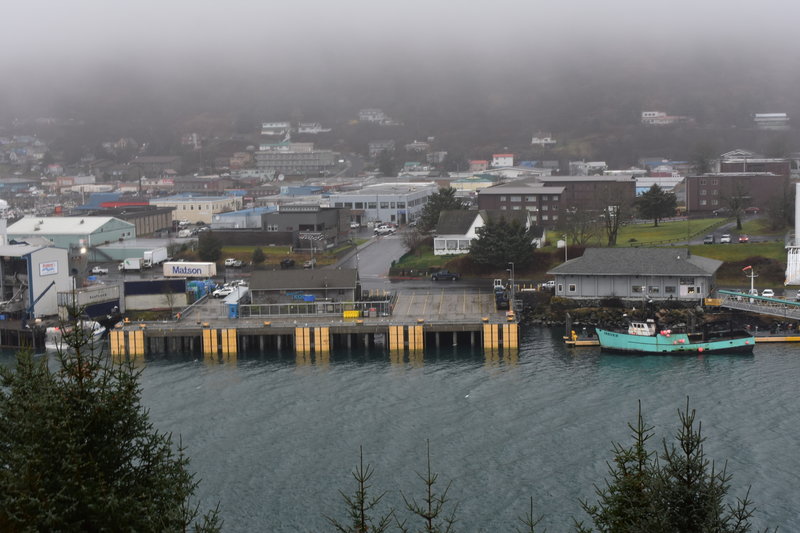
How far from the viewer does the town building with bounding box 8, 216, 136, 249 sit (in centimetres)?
3469

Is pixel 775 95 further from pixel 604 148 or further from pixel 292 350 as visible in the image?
pixel 292 350

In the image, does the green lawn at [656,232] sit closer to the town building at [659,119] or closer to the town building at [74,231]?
the town building at [74,231]

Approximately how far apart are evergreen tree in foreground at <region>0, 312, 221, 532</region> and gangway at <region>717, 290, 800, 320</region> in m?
16.9

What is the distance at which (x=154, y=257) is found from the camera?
31.6m

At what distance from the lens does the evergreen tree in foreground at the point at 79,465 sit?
6738mm

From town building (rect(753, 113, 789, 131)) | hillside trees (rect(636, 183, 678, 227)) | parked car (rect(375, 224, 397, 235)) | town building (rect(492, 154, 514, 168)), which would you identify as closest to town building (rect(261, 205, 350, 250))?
parked car (rect(375, 224, 397, 235))

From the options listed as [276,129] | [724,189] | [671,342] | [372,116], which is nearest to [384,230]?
[724,189]

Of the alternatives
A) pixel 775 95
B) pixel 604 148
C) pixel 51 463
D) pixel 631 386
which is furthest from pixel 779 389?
pixel 775 95

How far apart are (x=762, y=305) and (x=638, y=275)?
8.98ft

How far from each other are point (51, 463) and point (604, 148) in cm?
7287

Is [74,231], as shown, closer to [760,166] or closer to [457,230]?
[457,230]

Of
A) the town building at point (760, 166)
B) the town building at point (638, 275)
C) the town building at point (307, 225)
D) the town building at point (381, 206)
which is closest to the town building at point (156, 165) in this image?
the town building at point (381, 206)

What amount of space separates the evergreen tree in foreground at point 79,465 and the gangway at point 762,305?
1690 centimetres

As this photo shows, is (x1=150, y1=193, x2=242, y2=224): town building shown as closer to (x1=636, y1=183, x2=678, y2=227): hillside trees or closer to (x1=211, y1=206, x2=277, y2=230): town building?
(x1=211, y1=206, x2=277, y2=230): town building
